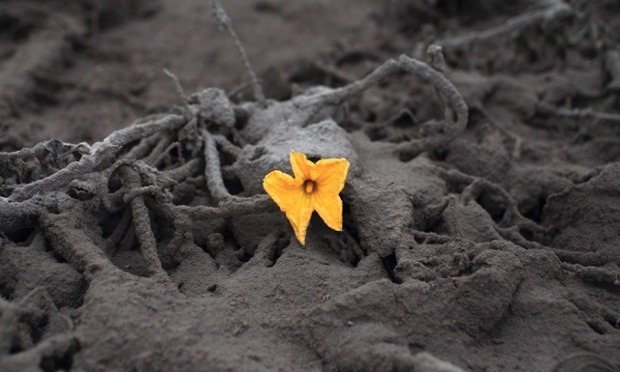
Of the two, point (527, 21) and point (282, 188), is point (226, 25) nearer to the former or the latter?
point (282, 188)

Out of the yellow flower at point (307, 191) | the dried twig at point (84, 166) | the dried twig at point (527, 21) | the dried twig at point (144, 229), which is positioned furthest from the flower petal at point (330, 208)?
the dried twig at point (527, 21)

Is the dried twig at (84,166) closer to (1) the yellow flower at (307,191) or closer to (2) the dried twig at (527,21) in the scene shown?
(1) the yellow flower at (307,191)

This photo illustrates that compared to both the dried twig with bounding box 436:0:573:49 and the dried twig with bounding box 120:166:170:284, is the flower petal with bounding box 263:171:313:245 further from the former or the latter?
the dried twig with bounding box 436:0:573:49

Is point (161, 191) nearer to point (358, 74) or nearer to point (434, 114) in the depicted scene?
point (434, 114)

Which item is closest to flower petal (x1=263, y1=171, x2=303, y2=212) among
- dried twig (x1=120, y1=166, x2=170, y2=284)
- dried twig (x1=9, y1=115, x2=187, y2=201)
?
dried twig (x1=120, y1=166, x2=170, y2=284)

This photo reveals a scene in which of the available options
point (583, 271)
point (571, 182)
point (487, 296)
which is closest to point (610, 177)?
point (571, 182)
